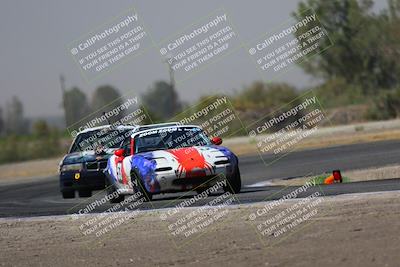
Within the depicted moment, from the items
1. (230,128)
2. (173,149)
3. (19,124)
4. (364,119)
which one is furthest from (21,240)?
(19,124)

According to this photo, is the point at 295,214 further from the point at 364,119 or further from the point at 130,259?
the point at 364,119

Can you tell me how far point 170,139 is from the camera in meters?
18.0

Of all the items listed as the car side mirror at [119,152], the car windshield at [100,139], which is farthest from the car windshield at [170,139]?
the car windshield at [100,139]

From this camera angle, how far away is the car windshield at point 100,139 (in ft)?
69.4

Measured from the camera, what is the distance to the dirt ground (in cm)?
979

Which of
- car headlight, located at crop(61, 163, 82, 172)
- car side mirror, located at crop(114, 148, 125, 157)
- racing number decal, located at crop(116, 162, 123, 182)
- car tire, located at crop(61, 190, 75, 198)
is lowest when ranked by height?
car tire, located at crop(61, 190, 75, 198)

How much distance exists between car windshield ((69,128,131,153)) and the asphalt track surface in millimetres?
1122

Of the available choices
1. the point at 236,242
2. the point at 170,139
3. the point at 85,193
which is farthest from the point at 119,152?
the point at 236,242

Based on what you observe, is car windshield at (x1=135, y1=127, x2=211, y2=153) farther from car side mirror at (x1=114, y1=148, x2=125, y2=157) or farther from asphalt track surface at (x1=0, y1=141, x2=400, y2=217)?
asphalt track surface at (x1=0, y1=141, x2=400, y2=217)

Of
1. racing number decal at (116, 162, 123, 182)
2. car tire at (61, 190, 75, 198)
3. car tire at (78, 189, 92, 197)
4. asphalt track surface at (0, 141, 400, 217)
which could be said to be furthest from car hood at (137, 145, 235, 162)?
car tire at (61, 190, 75, 198)

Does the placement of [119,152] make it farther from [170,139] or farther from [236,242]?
[236,242]

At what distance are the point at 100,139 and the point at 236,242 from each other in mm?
10486

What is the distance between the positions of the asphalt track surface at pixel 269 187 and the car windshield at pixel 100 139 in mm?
1122

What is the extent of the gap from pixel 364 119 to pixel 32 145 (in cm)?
2230
